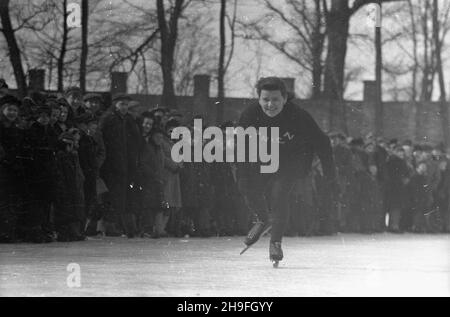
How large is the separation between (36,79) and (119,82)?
11.3 ft

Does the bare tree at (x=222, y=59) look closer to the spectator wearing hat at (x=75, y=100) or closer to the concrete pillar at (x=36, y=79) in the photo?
the concrete pillar at (x=36, y=79)

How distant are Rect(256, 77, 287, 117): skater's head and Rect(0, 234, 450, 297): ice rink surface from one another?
5.28 ft

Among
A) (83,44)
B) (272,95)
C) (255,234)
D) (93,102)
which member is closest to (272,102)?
(272,95)

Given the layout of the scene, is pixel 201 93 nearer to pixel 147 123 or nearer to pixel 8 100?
pixel 147 123

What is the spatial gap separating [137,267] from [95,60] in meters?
9.48

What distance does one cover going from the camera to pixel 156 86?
23781 mm

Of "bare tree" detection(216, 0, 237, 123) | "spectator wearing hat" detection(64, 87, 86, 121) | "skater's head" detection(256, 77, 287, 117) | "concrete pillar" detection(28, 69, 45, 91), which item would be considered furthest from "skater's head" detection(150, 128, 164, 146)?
"skater's head" detection(256, 77, 287, 117)

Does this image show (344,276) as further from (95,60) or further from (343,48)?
(343,48)

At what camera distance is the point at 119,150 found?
57.1ft

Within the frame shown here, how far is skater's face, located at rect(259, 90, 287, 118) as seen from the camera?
12688 mm

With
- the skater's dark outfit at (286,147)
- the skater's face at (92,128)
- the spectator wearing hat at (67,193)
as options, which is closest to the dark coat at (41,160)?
the spectator wearing hat at (67,193)


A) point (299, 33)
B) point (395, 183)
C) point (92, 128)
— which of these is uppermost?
point (299, 33)

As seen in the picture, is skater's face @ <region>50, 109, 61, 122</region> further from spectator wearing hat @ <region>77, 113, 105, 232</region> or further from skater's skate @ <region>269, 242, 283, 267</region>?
skater's skate @ <region>269, 242, 283, 267</region>

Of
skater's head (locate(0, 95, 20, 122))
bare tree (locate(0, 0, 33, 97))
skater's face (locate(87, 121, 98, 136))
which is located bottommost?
skater's face (locate(87, 121, 98, 136))
